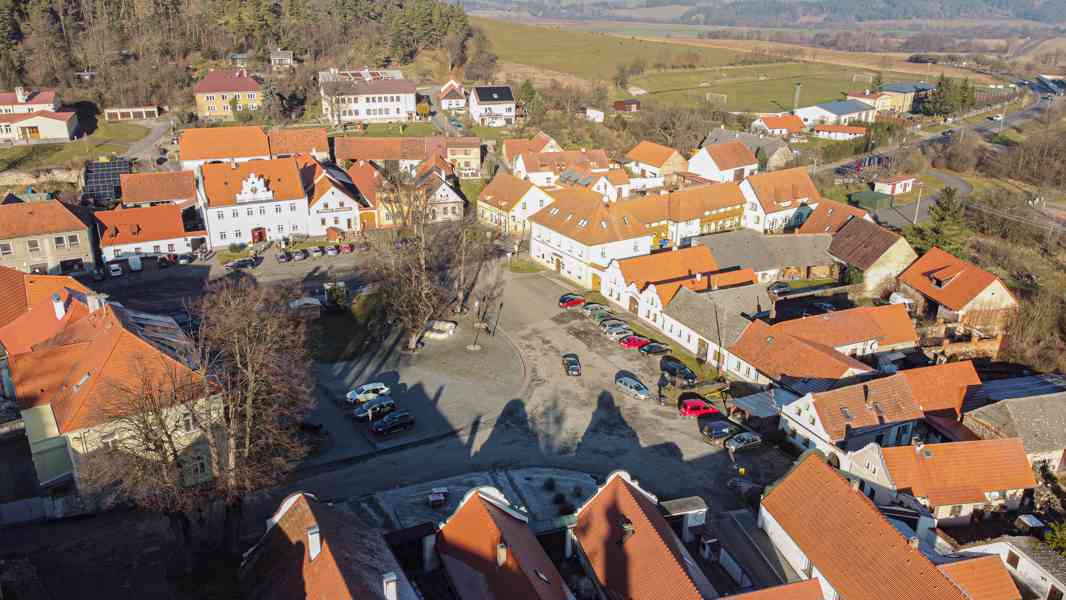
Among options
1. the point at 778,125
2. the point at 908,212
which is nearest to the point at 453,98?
the point at 778,125

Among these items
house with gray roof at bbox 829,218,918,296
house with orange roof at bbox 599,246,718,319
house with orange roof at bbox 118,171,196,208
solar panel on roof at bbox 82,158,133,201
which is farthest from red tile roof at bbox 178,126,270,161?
house with gray roof at bbox 829,218,918,296

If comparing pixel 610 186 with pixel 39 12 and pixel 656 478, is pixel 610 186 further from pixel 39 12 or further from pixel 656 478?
pixel 39 12

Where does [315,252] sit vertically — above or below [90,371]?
below

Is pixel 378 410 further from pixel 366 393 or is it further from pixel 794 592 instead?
pixel 794 592

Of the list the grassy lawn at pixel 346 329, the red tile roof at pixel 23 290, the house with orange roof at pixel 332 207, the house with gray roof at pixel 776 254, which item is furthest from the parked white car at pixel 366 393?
the house with orange roof at pixel 332 207

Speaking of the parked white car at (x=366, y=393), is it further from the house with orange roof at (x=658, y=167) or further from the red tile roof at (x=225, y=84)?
the red tile roof at (x=225, y=84)
